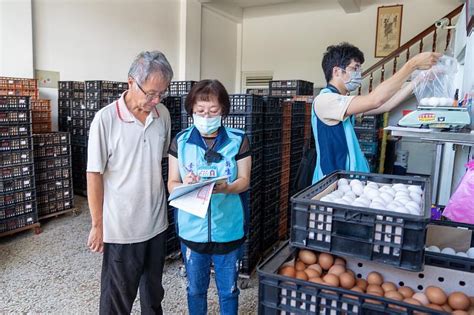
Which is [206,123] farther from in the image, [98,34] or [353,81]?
[98,34]

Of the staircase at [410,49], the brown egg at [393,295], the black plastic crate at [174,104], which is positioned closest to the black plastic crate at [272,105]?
the black plastic crate at [174,104]

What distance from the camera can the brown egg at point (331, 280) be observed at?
988mm

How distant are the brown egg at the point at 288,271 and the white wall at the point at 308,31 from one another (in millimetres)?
7899

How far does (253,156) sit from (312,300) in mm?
1767

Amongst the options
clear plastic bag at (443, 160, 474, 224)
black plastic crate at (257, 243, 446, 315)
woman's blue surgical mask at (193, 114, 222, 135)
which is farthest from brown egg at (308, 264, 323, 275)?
clear plastic bag at (443, 160, 474, 224)

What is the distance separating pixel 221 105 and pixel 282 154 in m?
1.86

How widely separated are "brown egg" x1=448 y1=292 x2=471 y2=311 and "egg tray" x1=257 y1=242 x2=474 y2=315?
0.06 metres

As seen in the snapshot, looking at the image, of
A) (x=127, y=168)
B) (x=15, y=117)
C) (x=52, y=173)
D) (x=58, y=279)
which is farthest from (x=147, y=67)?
(x=52, y=173)

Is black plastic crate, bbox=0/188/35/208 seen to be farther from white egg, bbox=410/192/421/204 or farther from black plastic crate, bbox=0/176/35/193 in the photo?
white egg, bbox=410/192/421/204

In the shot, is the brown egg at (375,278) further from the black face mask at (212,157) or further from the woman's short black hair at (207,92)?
the woman's short black hair at (207,92)

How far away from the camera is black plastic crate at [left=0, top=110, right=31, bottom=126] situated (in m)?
3.28

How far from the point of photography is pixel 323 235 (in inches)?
38.6

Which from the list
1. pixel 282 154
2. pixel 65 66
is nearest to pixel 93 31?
pixel 65 66

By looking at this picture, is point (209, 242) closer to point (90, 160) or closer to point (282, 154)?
point (90, 160)
